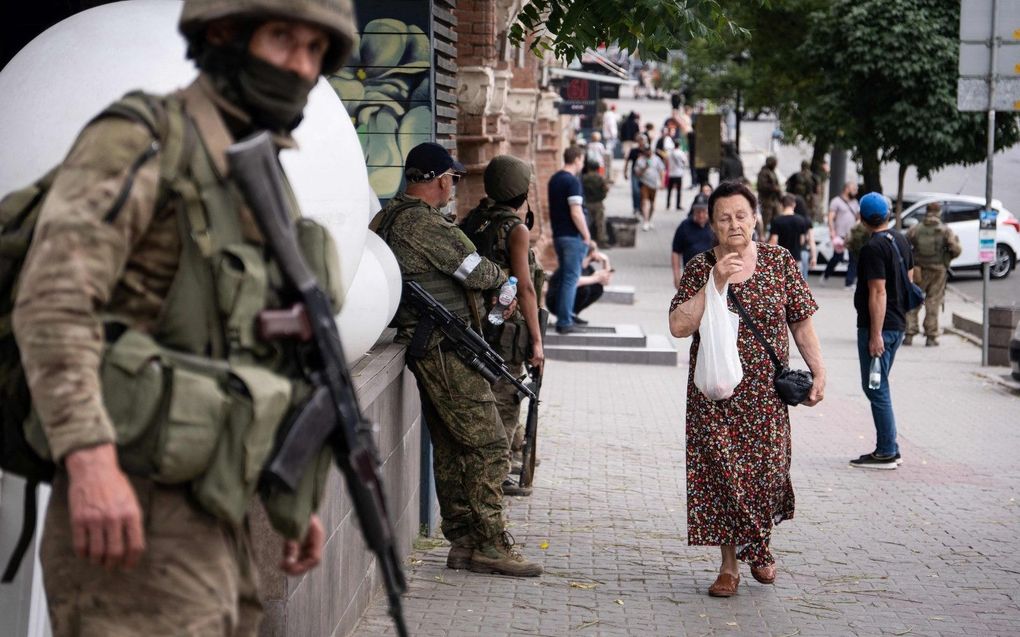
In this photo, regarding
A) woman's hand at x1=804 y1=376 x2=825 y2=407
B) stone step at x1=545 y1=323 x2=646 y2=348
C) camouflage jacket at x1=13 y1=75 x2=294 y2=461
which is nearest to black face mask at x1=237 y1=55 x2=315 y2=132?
camouflage jacket at x1=13 y1=75 x2=294 y2=461

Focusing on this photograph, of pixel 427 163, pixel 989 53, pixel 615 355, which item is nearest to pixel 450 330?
pixel 427 163

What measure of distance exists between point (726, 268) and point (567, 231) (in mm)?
10328

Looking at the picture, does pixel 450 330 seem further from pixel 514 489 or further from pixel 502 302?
pixel 514 489

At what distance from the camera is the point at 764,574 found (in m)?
7.01

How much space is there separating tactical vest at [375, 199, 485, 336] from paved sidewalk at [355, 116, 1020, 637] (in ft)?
4.00

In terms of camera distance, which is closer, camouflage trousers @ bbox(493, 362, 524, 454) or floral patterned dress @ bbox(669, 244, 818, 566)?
floral patterned dress @ bbox(669, 244, 818, 566)

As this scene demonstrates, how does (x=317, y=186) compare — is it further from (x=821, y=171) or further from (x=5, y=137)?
(x=821, y=171)

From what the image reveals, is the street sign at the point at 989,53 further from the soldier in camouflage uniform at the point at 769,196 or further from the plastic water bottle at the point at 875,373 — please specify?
the soldier in camouflage uniform at the point at 769,196

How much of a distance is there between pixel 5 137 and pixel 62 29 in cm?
47

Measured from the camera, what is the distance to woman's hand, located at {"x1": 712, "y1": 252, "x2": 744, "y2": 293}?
650 cm

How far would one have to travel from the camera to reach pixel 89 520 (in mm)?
2568

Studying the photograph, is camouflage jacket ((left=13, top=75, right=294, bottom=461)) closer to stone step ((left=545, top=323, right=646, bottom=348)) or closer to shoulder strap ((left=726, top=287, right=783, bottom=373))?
shoulder strap ((left=726, top=287, right=783, bottom=373))

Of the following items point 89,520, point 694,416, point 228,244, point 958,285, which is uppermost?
point 228,244

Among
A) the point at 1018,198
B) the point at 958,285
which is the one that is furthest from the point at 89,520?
the point at 1018,198
